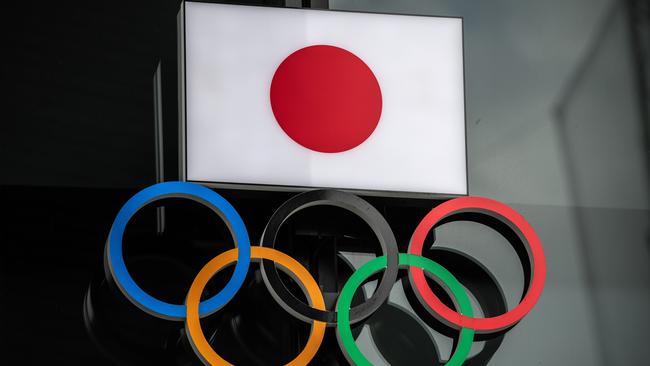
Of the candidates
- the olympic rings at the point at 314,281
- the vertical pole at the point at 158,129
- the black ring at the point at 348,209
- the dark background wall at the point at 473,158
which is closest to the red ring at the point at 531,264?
the olympic rings at the point at 314,281

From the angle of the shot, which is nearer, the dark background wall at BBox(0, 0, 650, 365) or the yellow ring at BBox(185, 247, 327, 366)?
the yellow ring at BBox(185, 247, 327, 366)

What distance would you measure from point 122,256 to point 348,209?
1101 mm

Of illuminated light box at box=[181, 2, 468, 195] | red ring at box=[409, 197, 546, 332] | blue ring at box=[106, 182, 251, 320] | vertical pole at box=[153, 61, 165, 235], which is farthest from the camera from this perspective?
vertical pole at box=[153, 61, 165, 235]

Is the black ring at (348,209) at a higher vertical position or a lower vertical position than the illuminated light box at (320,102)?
lower

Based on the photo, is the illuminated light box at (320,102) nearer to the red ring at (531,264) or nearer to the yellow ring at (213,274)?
the red ring at (531,264)

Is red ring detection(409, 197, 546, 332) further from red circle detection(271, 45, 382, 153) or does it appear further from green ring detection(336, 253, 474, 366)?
red circle detection(271, 45, 382, 153)

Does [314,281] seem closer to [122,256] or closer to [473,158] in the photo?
[122,256]

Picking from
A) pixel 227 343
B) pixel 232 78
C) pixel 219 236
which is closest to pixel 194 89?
pixel 232 78

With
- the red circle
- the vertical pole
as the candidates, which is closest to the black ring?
the red circle

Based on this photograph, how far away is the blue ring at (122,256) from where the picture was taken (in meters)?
5.87

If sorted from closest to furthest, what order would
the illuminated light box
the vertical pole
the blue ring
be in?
the blue ring < the illuminated light box < the vertical pole

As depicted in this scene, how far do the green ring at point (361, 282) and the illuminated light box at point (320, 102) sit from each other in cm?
45

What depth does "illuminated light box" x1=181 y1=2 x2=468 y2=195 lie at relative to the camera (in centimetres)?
651

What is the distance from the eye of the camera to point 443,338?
267 inches
